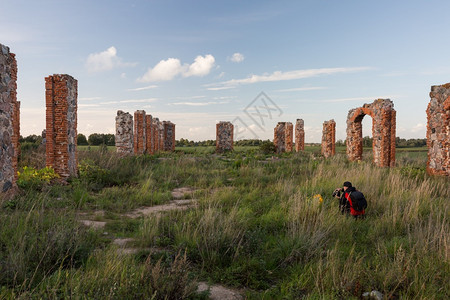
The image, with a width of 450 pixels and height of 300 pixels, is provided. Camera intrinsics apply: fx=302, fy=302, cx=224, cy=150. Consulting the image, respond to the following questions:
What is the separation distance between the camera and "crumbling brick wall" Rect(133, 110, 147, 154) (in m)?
21.1

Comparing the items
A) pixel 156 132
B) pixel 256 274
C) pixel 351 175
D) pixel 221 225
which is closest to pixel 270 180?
pixel 351 175

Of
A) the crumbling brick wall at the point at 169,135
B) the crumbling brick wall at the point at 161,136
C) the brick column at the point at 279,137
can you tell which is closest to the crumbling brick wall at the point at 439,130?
the brick column at the point at 279,137

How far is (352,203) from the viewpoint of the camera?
5.91 meters

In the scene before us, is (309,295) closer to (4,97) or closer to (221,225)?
(221,225)

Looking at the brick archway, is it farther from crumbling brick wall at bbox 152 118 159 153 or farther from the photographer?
crumbling brick wall at bbox 152 118 159 153

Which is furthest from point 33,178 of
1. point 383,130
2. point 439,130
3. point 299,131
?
point 299,131

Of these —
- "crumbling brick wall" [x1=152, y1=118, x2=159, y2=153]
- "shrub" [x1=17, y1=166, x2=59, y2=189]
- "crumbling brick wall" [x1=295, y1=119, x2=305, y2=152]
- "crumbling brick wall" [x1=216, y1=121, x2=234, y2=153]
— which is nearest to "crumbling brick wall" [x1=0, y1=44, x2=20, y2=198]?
"shrub" [x1=17, y1=166, x2=59, y2=189]

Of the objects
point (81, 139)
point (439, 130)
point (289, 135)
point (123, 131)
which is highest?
point (289, 135)

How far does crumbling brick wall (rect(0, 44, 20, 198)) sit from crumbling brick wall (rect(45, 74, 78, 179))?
211cm

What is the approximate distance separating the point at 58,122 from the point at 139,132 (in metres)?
11.3

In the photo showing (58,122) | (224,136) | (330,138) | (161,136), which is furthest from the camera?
(161,136)

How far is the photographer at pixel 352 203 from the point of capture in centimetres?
583

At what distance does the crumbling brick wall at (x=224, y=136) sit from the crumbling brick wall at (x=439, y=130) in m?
17.8

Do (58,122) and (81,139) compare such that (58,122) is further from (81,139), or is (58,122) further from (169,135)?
(81,139)
